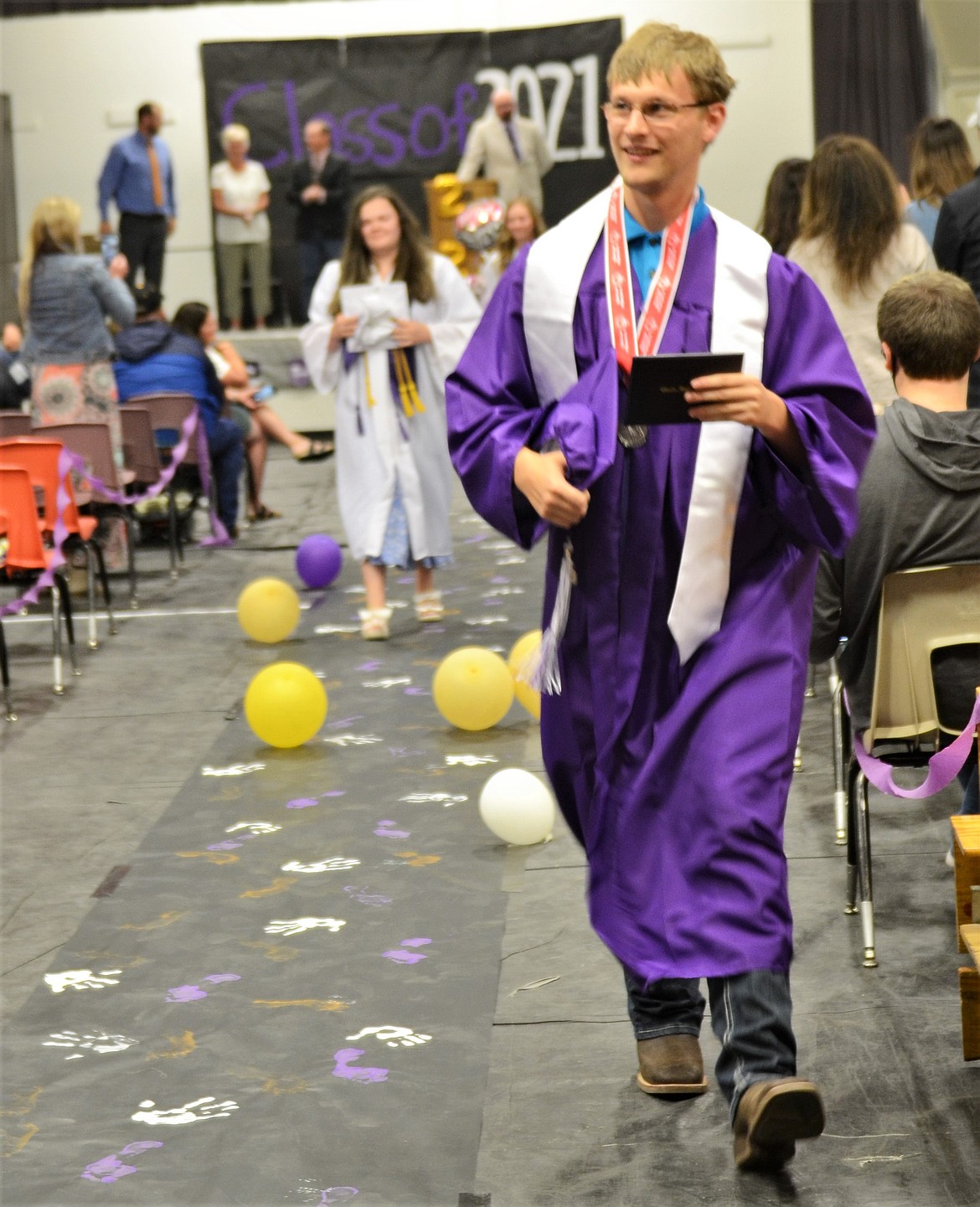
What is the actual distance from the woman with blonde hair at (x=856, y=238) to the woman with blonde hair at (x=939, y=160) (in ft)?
4.05

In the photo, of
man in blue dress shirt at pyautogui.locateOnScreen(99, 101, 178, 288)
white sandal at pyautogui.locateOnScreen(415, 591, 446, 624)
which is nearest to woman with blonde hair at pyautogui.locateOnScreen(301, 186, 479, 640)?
white sandal at pyautogui.locateOnScreen(415, 591, 446, 624)

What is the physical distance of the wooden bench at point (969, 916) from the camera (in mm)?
3008

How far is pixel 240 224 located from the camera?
50.8 ft

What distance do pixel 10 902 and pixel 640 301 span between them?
2615mm

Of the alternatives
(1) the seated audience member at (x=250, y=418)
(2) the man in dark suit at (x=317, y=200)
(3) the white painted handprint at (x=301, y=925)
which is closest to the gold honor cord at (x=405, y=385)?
(1) the seated audience member at (x=250, y=418)

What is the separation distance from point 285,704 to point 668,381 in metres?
3.26

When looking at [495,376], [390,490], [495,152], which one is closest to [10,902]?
[495,376]

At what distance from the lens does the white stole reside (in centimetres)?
296

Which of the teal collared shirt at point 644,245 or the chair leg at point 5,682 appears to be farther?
the chair leg at point 5,682

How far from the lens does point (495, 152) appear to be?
14758 mm

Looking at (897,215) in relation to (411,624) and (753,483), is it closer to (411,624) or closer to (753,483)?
(411,624)

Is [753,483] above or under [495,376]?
under

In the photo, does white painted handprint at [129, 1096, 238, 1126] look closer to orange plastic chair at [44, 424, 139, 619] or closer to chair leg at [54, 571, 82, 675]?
chair leg at [54, 571, 82, 675]

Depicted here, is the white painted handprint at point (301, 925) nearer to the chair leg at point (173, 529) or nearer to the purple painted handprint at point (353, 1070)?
the purple painted handprint at point (353, 1070)
